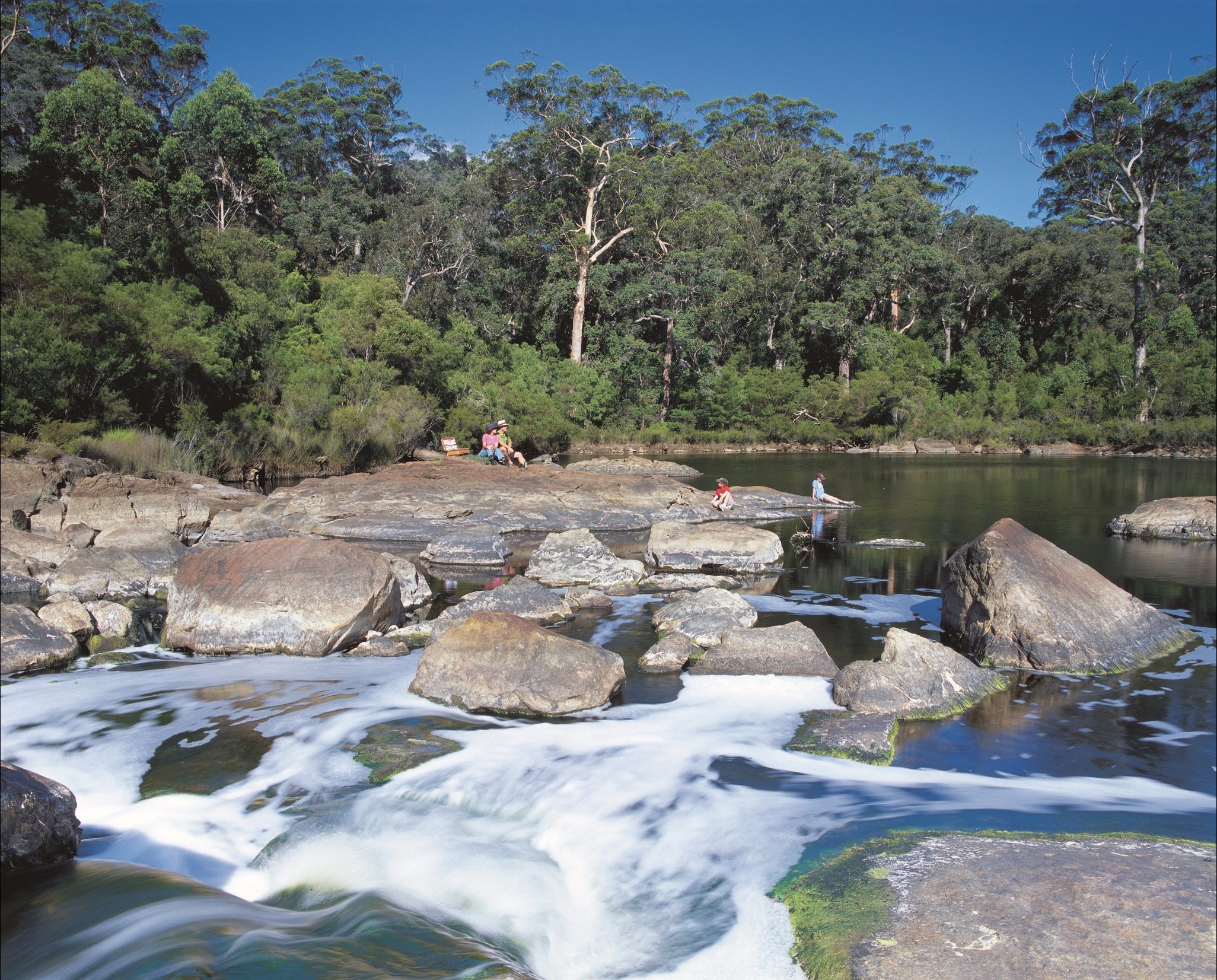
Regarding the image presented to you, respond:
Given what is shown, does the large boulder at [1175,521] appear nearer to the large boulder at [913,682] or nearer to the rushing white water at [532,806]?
the large boulder at [913,682]

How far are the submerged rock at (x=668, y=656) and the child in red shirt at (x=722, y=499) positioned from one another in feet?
42.0

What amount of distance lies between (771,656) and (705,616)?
1.75 metres

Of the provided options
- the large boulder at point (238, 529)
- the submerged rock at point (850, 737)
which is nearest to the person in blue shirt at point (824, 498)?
the large boulder at point (238, 529)

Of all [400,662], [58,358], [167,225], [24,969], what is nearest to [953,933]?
[24,969]

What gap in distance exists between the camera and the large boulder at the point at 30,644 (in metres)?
10.1

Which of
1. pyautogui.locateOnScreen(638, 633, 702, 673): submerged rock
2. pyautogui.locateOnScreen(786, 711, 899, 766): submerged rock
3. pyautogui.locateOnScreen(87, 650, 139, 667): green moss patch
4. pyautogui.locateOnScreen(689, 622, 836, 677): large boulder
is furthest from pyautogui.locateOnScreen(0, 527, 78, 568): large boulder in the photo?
pyautogui.locateOnScreen(786, 711, 899, 766): submerged rock

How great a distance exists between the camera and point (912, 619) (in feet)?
43.9

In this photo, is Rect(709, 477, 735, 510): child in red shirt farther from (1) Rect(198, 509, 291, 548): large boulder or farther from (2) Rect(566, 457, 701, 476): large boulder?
(2) Rect(566, 457, 701, 476): large boulder

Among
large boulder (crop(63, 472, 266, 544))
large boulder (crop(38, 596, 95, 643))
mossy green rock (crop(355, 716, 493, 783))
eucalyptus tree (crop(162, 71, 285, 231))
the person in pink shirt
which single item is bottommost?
mossy green rock (crop(355, 716, 493, 783))

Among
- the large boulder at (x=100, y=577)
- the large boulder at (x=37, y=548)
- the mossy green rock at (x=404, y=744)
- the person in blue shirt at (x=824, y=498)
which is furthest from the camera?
the person in blue shirt at (x=824, y=498)

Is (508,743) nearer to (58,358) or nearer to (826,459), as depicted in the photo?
(58,358)

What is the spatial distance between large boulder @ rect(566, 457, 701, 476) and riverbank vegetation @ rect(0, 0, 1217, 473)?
639 cm

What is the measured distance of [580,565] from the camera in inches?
623

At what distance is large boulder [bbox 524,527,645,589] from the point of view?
15570 mm
